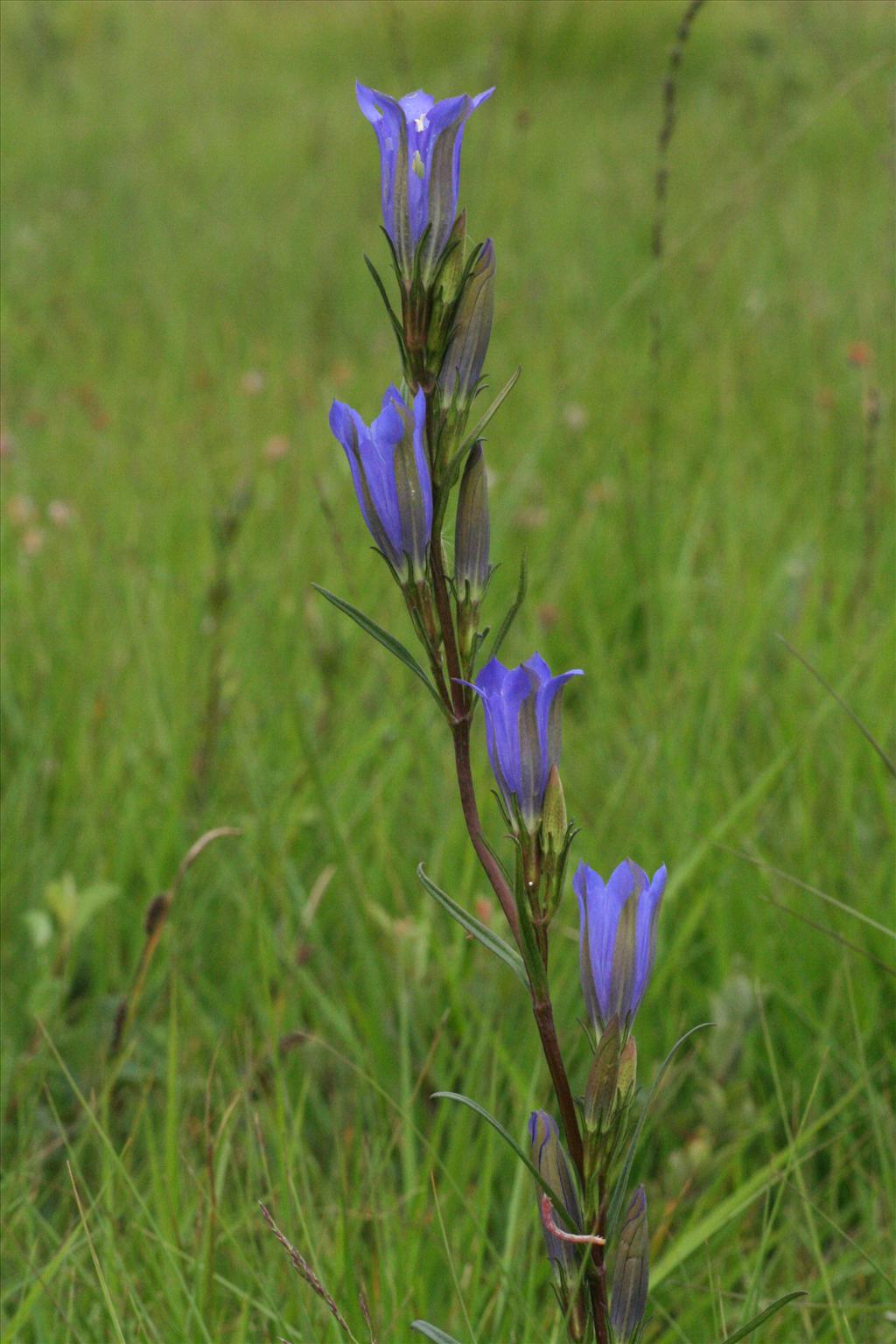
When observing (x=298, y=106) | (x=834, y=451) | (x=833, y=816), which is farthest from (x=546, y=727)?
(x=298, y=106)

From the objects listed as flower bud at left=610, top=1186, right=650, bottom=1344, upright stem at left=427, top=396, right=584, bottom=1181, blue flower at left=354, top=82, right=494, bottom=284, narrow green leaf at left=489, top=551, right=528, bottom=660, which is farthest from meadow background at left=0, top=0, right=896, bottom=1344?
blue flower at left=354, top=82, right=494, bottom=284

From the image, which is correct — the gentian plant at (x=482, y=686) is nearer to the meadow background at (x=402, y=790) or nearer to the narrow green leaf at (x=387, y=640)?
the narrow green leaf at (x=387, y=640)

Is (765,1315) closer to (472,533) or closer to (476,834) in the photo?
(476,834)

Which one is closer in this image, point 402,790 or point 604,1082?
point 604,1082

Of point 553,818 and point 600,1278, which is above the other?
point 553,818

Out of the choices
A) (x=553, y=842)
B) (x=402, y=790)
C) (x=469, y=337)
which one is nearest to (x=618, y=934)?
(x=553, y=842)

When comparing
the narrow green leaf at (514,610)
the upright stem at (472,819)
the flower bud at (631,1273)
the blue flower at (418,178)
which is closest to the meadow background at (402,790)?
the flower bud at (631,1273)
